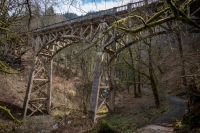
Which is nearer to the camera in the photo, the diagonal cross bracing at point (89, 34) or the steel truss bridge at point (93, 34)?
the steel truss bridge at point (93, 34)

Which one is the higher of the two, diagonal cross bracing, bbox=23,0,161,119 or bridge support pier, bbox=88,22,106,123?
diagonal cross bracing, bbox=23,0,161,119

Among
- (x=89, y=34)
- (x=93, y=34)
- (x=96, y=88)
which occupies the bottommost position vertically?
(x=96, y=88)

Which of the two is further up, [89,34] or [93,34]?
[89,34]

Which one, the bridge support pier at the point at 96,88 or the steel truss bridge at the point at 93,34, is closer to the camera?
the steel truss bridge at the point at 93,34

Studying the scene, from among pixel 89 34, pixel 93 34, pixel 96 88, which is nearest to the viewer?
pixel 96 88

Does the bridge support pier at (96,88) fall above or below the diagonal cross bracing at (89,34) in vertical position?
below

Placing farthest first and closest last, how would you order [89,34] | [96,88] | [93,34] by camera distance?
[89,34] → [93,34] → [96,88]

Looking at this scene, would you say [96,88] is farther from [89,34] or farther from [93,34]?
[89,34]

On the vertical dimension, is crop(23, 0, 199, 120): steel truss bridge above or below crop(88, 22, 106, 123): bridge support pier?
above

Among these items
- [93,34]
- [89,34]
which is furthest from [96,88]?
[89,34]

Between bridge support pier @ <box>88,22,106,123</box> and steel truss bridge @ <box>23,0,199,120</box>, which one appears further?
bridge support pier @ <box>88,22,106,123</box>

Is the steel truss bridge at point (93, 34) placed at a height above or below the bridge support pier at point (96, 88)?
above

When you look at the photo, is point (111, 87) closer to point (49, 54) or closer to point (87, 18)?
point (87, 18)

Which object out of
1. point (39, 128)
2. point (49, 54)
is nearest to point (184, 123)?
point (39, 128)
